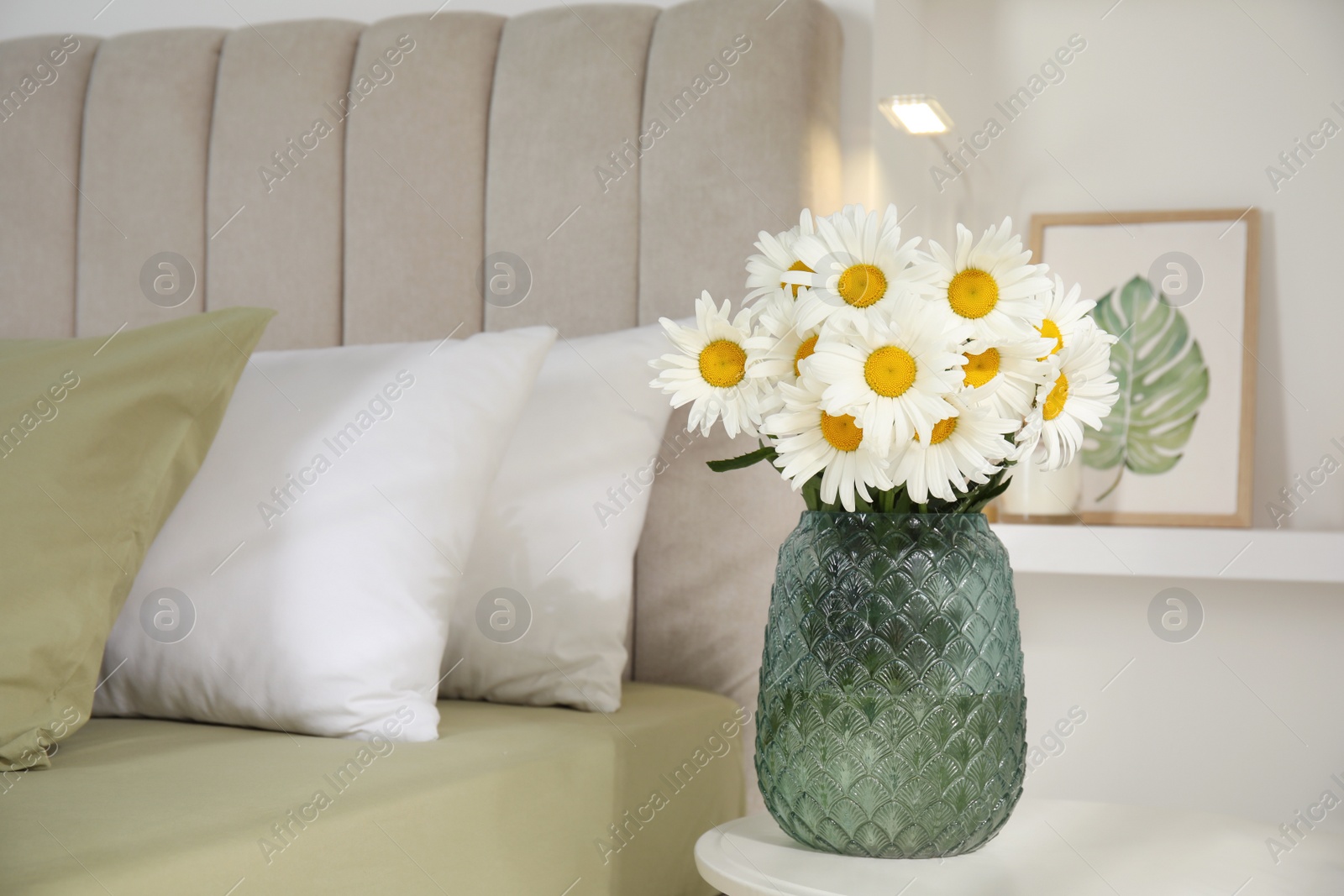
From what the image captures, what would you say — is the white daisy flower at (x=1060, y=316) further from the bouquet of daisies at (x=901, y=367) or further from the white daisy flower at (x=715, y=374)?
the white daisy flower at (x=715, y=374)

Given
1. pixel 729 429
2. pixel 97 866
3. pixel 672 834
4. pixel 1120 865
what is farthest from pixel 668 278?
pixel 97 866

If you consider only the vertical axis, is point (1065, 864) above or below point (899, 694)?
below

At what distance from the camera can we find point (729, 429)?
893 millimetres

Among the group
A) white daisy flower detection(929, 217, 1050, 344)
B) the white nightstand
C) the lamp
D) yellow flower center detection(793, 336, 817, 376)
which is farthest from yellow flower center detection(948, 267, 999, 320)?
the lamp

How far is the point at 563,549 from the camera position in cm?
119

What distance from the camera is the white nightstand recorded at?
0.79 meters

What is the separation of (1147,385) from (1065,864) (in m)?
1.07

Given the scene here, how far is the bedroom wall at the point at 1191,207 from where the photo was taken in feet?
5.58

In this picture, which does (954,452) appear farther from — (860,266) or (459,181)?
(459,181)

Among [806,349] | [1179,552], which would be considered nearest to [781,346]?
[806,349]

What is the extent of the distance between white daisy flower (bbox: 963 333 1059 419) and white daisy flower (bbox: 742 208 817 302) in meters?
0.16

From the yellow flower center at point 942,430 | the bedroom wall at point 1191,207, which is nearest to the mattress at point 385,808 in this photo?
the yellow flower center at point 942,430

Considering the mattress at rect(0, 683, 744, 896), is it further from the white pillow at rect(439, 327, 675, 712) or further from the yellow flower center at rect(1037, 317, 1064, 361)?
the yellow flower center at rect(1037, 317, 1064, 361)

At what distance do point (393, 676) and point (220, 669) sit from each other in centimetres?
16
